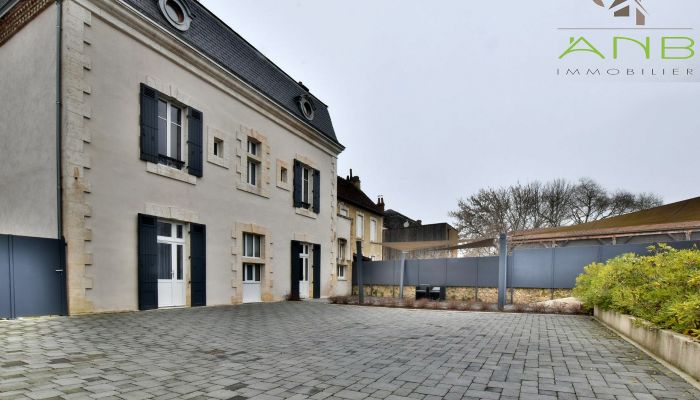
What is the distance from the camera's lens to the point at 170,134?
9.59 meters

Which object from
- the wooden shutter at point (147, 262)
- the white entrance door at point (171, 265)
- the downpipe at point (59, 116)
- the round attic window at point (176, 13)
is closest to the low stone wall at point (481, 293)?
the white entrance door at point (171, 265)

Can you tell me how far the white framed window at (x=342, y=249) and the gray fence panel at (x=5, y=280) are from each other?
1361 centimetres

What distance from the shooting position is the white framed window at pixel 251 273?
474 inches

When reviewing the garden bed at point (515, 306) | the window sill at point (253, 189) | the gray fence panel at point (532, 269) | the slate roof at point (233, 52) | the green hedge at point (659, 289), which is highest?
the slate roof at point (233, 52)

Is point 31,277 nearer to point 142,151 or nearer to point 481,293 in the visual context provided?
point 142,151

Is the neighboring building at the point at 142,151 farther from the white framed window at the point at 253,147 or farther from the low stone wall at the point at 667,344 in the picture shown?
the low stone wall at the point at 667,344

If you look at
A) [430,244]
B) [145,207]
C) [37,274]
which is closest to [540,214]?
[430,244]

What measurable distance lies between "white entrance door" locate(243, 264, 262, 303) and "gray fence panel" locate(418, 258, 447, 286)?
810 cm

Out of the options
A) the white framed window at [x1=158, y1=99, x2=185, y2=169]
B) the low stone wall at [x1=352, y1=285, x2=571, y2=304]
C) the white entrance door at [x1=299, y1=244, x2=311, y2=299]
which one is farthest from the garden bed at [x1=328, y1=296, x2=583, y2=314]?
the white framed window at [x1=158, y1=99, x2=185, y2=169]

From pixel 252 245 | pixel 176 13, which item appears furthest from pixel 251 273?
pixel 176 13

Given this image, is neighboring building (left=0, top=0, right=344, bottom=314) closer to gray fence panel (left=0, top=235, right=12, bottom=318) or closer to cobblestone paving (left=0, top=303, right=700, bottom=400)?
gray fence panel (left=0, top=235, right=12, bottom=318)

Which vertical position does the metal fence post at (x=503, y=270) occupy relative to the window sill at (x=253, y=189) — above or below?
below

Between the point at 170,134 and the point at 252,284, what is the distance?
5.35 metres

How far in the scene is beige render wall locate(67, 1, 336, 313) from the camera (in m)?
7.58
